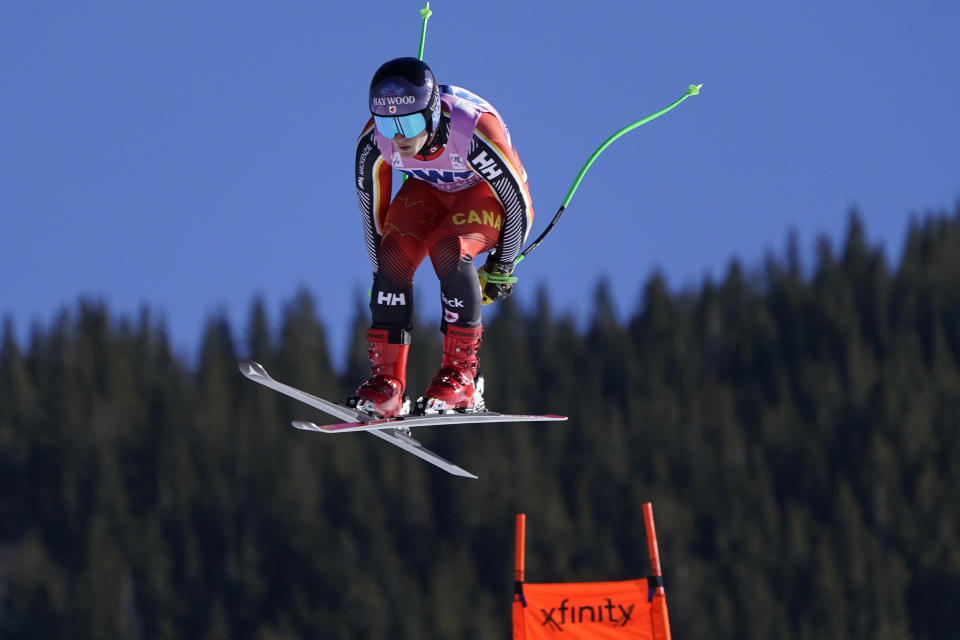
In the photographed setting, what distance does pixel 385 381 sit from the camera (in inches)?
482

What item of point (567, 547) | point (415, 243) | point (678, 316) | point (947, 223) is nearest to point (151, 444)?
point (567, 547)

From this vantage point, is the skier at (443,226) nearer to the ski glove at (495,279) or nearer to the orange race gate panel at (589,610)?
the ski glove at (495,279)

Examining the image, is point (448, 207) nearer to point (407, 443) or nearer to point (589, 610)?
point (407, 443)

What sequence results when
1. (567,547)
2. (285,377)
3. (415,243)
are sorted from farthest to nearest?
(285,377)
(567,547)
(415,243)

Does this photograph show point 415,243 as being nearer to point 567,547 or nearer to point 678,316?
point 567,547

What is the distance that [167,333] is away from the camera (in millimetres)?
100500

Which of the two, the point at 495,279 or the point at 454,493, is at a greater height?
the point at 454,493

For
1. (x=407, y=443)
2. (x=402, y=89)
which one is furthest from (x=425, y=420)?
(x=402, y=89)

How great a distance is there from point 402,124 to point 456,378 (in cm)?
199

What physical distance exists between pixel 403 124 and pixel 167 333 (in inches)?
3576

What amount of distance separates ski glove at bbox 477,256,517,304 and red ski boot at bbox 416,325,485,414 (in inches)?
15.0

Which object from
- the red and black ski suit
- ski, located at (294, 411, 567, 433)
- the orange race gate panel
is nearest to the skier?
the red and black ski suit

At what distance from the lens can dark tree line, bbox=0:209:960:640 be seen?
83.1m

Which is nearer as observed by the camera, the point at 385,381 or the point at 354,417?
the point at 354,417
